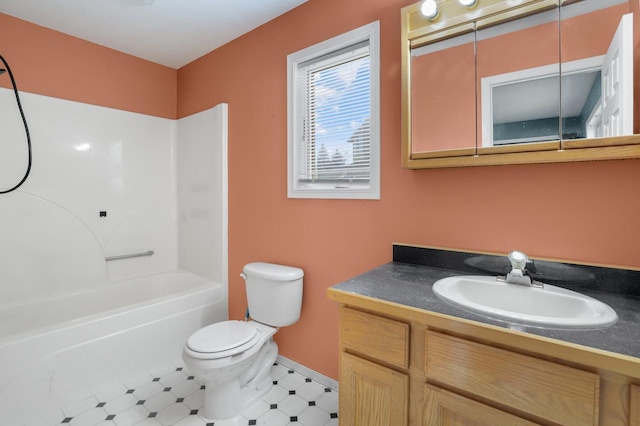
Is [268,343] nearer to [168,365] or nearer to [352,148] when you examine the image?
[168,365]

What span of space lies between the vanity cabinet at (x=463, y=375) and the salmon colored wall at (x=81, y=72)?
2778 millimetres

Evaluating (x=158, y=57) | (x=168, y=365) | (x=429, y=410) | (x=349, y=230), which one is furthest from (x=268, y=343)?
(x=158, y=57)

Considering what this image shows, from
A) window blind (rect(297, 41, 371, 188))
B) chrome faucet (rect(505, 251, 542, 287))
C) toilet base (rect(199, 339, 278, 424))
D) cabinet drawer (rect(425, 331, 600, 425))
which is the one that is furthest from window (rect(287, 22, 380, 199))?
toilet base (rect(199, 339, 278, 424))

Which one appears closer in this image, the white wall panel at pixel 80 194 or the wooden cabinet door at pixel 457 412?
the wooden cabinet door at pixel 457 412

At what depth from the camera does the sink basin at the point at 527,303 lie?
2.73 ft

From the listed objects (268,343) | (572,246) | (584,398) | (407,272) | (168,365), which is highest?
(572,246)

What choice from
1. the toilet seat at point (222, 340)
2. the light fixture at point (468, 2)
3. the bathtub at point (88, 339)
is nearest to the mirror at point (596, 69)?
the light fixture at point (468, 2)

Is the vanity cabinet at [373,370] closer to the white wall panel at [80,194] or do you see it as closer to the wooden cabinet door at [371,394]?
the wooden cabinet door at [371,394]

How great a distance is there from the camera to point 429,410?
952mm

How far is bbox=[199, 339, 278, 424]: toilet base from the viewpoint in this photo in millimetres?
1691

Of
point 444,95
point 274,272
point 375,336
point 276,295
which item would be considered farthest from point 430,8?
point 276,295

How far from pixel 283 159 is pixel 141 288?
187 centimetres

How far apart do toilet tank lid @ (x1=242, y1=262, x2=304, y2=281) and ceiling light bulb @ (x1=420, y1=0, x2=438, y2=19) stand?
1552mm

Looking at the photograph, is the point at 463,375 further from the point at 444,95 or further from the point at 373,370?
the point at 444,95
